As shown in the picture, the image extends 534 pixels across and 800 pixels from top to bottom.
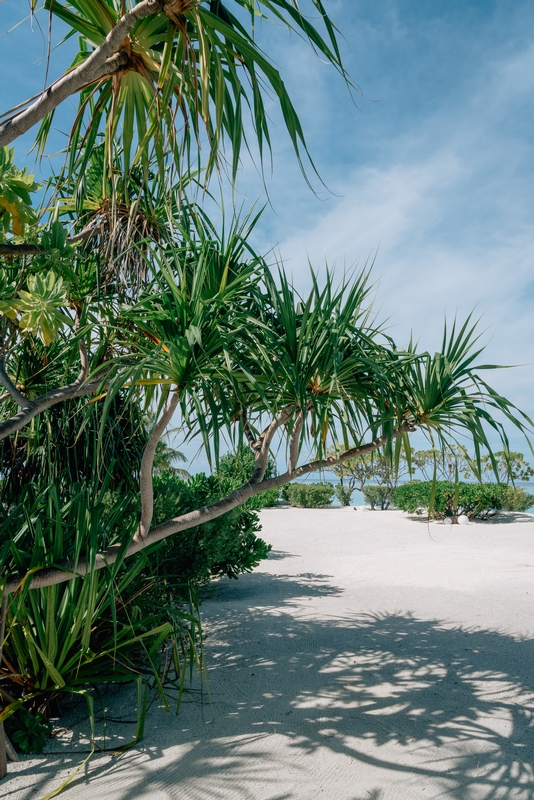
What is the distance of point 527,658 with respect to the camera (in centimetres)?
390

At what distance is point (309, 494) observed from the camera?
1747 cm

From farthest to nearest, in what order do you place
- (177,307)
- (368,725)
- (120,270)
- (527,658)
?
(527,658) → (120,270) → (368,725) → (177,307)

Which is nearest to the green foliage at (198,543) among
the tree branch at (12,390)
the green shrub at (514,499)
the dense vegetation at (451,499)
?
the tree branch at (12,390)

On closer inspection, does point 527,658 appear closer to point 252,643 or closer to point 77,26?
point 252,643

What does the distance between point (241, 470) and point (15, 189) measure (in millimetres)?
1422

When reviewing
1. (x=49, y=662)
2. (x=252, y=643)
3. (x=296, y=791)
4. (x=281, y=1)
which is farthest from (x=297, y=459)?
(x=252, y=643)

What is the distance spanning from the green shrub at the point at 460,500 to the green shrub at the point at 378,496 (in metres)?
4.03

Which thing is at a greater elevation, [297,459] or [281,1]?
[281,1]

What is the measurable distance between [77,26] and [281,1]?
0.62 meters

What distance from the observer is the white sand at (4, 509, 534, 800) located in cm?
238

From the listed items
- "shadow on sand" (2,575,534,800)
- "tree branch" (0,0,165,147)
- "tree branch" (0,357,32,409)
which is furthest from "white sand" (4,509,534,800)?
"tree branch" (0,0,165,147)

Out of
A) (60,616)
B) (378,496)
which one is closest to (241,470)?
(60,616)

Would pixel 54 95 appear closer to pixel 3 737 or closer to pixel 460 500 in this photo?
pixel 3 737

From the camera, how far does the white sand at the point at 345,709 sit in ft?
7.82
